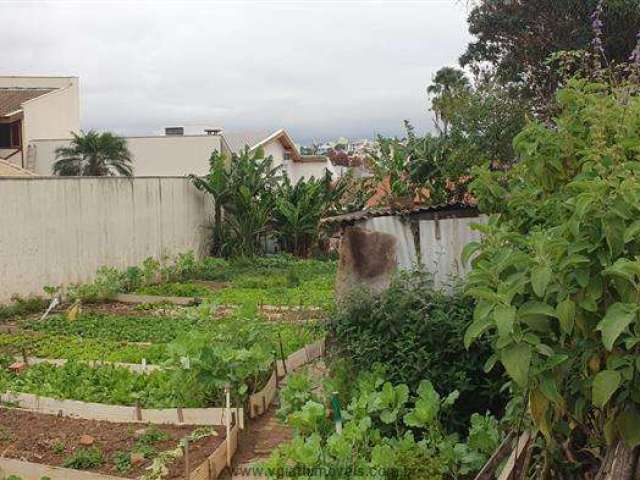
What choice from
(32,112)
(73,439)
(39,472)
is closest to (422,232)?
(73,439)

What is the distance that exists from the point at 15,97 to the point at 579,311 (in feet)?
109

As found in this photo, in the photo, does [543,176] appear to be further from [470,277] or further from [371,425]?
[371,425]

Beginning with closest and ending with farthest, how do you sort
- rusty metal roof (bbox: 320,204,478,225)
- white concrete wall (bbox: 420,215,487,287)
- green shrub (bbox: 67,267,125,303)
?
white concrete wall (bbox: 420,215,487,287), rusty metal roof (bbox: 320,204,478,225), green shrub (bbox: 67,267,125,303)

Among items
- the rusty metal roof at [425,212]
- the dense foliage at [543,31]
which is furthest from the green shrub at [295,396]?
the dense foliage at [543,31]

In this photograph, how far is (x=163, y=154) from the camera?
1161 inches

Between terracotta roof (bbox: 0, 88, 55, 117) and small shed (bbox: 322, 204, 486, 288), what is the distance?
2557cm

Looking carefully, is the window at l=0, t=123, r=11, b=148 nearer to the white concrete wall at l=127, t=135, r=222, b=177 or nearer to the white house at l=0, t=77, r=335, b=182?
the white house at l=0, t=77, r=335, b=182

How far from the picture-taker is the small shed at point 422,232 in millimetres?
6492

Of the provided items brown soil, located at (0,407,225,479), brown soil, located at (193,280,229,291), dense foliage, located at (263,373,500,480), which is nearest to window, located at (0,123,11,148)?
brown soil, located at (193,280,229,291)

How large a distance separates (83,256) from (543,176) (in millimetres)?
11337

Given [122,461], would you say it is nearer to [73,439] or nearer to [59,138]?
[73,439]

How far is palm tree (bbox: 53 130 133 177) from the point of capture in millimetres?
27219

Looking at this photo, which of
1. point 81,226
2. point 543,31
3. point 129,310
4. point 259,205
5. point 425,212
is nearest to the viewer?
point 425,212

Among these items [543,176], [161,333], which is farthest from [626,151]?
[161,333]
